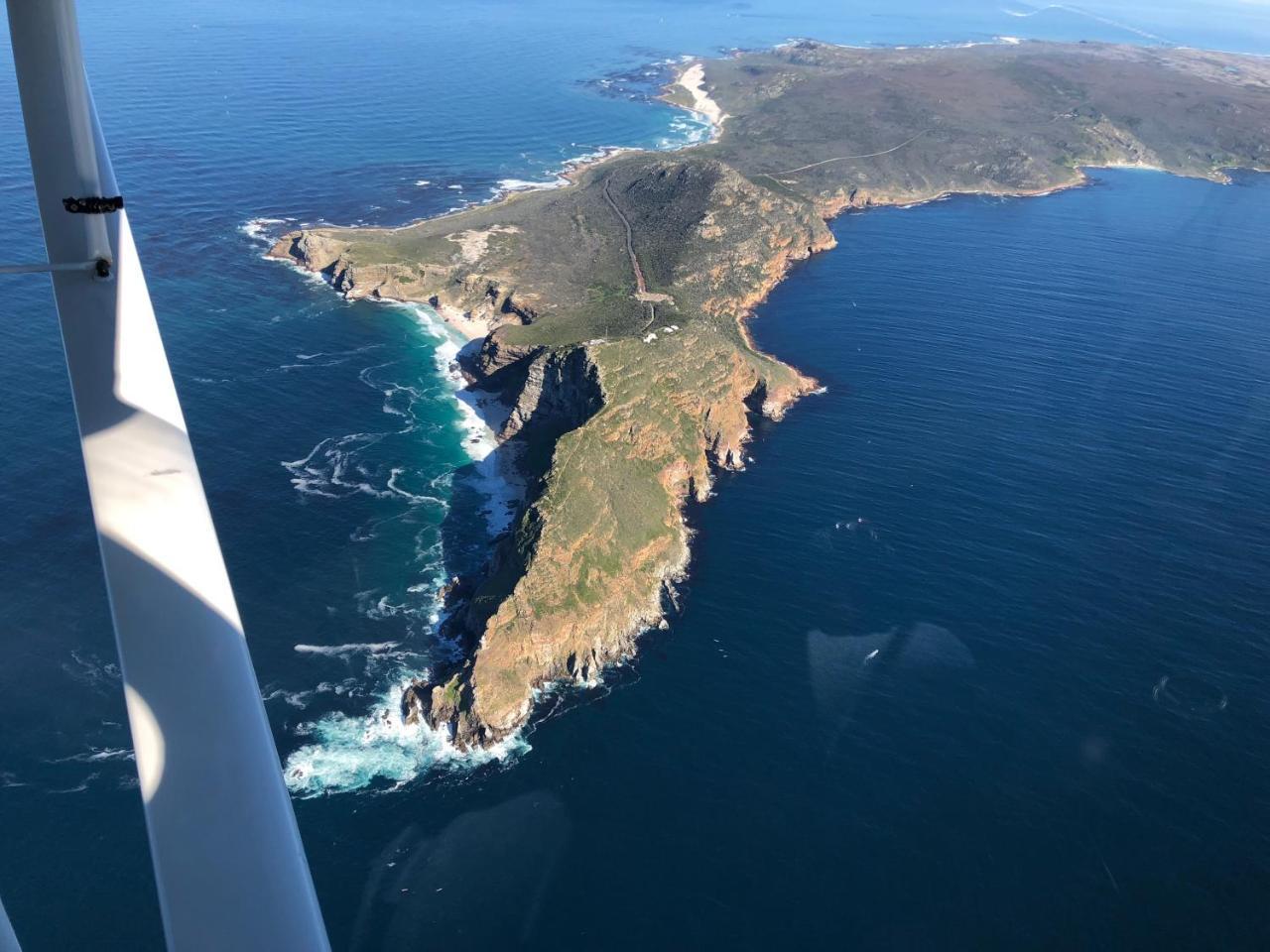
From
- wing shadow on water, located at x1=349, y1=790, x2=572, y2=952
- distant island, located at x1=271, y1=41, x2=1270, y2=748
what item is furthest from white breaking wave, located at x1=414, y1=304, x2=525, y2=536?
wing shadow on water, located at x1=349, y1=790, x2=572, y2=952

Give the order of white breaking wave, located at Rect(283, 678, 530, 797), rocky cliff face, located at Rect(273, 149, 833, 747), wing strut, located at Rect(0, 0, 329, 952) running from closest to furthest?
wing strut, located at Rect(0, 0, 329, 952), white breaking wave, located at Rect(283, 678, 530, 797), rocky cliff face, located at Rect(273, 149, 833, 747)

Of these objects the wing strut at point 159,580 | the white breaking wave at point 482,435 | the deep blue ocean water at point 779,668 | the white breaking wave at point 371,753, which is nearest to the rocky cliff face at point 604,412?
the white breaking wave at point 371,753

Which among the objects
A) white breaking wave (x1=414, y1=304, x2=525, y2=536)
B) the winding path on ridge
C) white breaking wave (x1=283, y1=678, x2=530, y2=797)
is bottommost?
white breaking wave (x1=283, y1=678, x2=530, y2=797)

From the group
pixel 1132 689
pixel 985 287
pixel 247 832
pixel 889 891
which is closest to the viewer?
pixel 247 832

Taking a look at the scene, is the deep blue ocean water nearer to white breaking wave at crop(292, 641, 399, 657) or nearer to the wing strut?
white breaking wave at crop(292, 641, 399, 657)

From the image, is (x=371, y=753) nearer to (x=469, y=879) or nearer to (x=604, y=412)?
(x=469, y=879)

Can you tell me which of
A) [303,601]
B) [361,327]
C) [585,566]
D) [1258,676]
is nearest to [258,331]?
[361,327]

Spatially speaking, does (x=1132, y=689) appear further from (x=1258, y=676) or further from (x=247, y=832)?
(x=247, y=832)

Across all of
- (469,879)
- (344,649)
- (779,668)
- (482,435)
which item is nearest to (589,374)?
(482,435)
